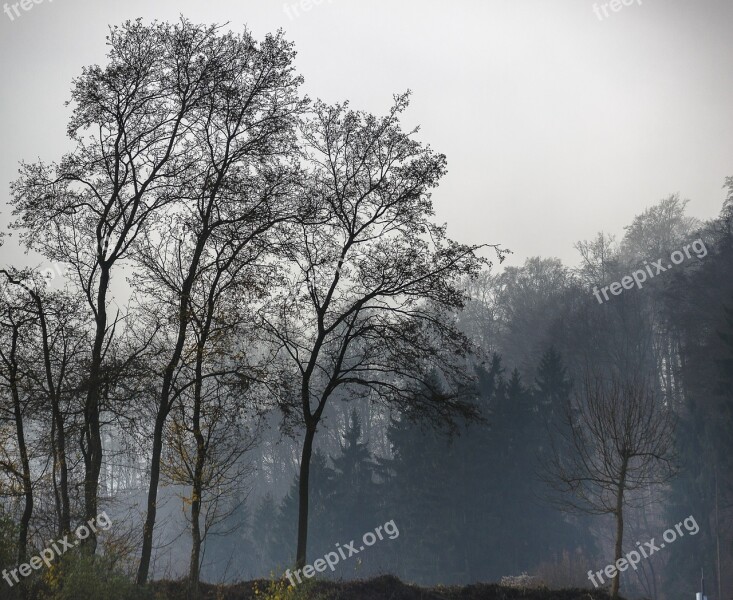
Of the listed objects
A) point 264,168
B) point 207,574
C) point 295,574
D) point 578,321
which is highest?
point 578,321

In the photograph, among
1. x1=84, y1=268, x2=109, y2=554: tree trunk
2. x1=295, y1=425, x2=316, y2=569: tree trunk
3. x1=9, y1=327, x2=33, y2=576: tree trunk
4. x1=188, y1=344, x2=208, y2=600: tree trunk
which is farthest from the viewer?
x1=295, y1=425, x2=316, y2=569: tree trunk

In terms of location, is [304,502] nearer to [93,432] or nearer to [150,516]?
[150,516]

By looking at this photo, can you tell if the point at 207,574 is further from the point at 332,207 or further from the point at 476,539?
the point at 332,207

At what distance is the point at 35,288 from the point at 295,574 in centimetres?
918

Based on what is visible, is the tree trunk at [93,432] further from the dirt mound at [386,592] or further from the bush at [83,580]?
the dirt mound at [386,592]

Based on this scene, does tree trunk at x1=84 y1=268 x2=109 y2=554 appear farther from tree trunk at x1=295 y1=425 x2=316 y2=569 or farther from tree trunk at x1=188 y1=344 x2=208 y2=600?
tree trunk at x1=295 y1=425 x2=316 y2=569

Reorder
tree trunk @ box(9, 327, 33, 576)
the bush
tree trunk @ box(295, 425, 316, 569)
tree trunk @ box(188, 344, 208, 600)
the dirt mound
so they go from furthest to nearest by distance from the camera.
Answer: tree trunk @ box(295, 425, 316, 569)
tree trunk @ box(188, 344, 208, 600)
the dirt mound
tree trunk @ box(9, 327, 33, 576)
the bush

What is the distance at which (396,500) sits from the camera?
48.1 meters

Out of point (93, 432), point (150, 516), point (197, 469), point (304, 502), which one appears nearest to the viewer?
point (150, 516)

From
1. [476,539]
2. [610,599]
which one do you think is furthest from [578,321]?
[610,599]

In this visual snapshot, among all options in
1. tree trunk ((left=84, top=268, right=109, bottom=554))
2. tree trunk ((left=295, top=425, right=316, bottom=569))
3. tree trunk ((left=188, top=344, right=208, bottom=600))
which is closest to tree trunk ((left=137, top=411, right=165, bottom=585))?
tree trunk ((left=188, top=344, right=208, bottom=600))

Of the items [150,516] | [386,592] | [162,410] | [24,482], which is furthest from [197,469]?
[386,592]

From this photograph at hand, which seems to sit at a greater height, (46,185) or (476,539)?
(46,185)

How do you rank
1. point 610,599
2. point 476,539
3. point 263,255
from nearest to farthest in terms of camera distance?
point 610,599 → point 263,255 → point 476,539
